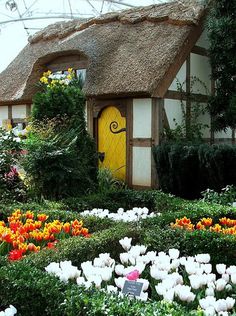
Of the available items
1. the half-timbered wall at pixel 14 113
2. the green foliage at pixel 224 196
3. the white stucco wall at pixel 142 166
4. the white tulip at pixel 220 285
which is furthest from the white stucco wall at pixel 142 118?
the white tulip at pixel 220 285

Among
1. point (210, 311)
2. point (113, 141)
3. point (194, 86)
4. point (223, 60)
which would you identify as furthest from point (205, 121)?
point (210, 311)

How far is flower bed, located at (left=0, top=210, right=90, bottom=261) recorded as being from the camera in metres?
4.06

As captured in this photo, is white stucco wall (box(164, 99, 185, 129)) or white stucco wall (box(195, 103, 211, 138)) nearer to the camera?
white stucco wall (box(164, 99, 185, 129))

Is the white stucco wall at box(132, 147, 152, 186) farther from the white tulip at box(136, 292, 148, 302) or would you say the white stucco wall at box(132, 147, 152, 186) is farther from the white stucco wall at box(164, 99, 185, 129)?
the white tulip at box(136, 292, 148, 302)

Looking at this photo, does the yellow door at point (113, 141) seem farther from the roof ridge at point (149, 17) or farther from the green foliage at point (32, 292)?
the green foliage at point (32, 292)

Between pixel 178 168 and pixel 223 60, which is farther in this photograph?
pixel 223 60

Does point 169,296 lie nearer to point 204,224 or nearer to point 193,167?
point 204,224

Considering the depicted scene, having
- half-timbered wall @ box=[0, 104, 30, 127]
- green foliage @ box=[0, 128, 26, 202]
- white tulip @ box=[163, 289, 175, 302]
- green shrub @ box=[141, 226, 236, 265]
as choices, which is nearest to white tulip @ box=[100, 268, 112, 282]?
white tulip @ box=[163, 289, 175, 302]

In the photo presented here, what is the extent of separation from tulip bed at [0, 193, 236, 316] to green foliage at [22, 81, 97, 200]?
126 inches

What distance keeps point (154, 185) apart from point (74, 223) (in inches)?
220

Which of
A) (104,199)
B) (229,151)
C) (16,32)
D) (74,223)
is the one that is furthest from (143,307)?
(16,32)

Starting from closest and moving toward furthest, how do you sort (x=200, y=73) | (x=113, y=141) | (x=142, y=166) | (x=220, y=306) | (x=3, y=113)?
1. (x=220, y=306)
2. (x=142, y=166)
3. (x=113, y=141)
4. (x=200, y=73)
5. (x=3, y=113)

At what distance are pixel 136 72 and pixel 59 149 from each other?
3.14 metres

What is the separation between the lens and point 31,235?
14.7ft
